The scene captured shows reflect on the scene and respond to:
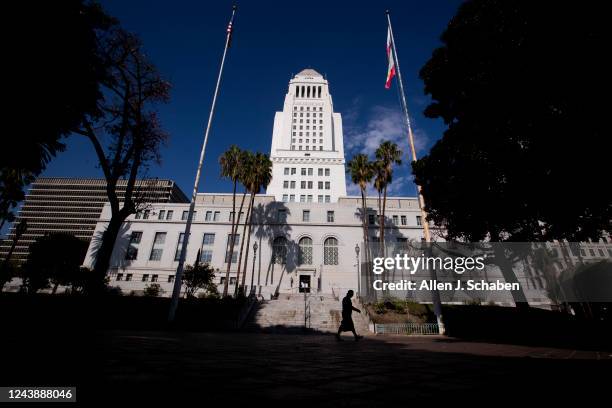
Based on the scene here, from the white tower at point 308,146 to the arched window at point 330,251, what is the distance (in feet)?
55.9

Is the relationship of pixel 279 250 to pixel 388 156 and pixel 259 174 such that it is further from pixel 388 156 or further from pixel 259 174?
pixel 388 156

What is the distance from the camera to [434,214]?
54.6 feet

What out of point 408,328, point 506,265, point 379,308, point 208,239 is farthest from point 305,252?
point 506,265

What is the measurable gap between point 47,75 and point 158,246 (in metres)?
37.1

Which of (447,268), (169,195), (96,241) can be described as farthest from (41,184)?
(447,268)

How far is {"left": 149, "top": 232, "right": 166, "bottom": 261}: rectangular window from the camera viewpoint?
3734cm

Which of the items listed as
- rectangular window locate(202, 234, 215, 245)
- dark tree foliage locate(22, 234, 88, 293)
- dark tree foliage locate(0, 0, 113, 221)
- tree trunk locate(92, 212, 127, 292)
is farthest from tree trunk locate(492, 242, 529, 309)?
dark tree foliage locate(22, 234, 88, 293)

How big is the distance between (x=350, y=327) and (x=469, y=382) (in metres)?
7.10

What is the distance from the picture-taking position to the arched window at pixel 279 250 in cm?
3700

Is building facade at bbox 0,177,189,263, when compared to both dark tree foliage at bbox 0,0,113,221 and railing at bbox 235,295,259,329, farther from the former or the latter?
dark tree foliage at bbox 0,0,113,221

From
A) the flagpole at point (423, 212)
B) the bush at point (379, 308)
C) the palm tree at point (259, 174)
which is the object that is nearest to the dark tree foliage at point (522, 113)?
the flagpole at point (423, 212)

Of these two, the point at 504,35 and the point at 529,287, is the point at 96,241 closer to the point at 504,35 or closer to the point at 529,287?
the point at 504,35

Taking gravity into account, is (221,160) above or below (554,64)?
above

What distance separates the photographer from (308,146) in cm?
6619
